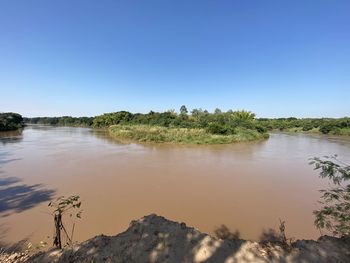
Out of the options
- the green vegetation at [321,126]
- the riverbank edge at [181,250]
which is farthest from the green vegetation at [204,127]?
the riverbank edge at [181,250]

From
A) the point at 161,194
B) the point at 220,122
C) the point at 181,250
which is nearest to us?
the point at 181,250

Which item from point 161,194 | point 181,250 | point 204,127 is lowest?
point 161,194

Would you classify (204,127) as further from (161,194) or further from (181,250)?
(181,250)

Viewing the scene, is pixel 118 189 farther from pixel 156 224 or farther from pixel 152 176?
pixel 156 224

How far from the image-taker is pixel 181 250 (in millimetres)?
2711

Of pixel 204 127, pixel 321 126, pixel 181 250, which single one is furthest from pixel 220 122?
pixel 181 250

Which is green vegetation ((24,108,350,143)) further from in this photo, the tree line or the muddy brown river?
the muddy brown river

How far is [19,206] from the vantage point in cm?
578

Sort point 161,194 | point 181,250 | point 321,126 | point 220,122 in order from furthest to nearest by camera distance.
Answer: point 321,126, point 220,122, point 161,194, point 181,250

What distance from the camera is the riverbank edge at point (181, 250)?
8.51ft

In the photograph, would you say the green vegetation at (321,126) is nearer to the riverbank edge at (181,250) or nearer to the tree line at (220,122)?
the tree line at (220,122)

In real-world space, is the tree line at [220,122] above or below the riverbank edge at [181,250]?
above

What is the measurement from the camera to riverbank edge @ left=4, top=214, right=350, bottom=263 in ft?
8.51

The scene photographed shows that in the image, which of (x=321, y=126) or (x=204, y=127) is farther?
(x=321, y=126)
